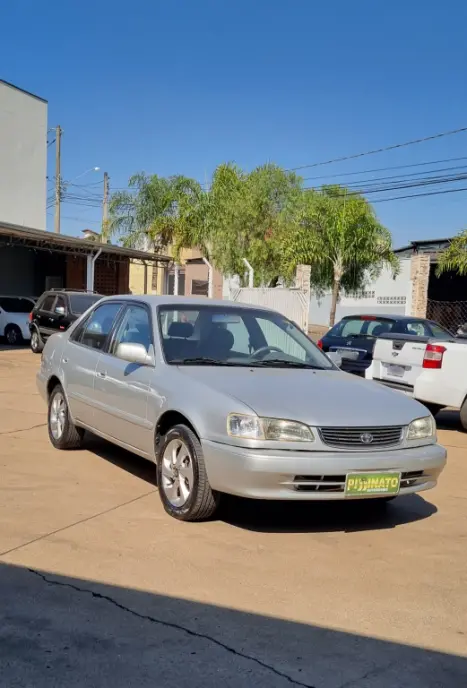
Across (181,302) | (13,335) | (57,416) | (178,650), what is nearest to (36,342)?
(13,335)

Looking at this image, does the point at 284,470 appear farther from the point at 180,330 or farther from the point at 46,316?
the point at 46,316

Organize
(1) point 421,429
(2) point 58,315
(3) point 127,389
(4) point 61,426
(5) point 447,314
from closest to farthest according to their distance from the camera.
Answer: (1) point 421,429 → (3) point 127,389 → (4) point 61,426 → (2) point 58,315 → (5) point 447,314

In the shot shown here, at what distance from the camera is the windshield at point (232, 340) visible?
5.66 m

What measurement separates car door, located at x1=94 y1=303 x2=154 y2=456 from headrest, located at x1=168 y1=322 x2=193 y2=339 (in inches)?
6.5

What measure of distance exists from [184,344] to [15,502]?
1.78 m

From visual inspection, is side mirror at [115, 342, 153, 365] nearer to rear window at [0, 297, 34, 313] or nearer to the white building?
rear window at [0, 297, 34, 313]

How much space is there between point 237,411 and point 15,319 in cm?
1705

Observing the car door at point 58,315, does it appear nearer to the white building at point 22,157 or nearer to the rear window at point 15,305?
the rear window at point 15,305

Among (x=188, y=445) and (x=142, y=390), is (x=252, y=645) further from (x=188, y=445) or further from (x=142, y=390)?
(x=142, y=390)

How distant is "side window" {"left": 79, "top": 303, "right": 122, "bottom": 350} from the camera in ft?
21.5

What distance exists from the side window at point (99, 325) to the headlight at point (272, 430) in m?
2.35

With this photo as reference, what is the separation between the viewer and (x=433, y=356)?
886 centimetres

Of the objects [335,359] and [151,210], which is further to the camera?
[151,210]

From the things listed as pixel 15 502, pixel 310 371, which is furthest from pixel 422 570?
pixel 15 502
